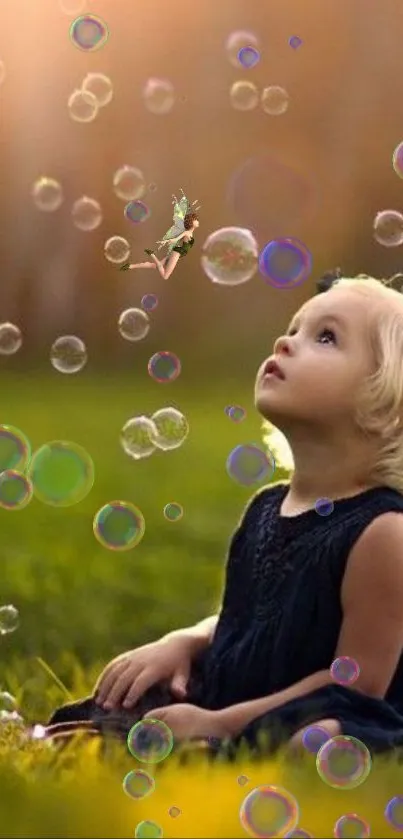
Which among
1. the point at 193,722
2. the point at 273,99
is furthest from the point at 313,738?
the point at 273,99

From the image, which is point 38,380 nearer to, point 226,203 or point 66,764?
point 226,203

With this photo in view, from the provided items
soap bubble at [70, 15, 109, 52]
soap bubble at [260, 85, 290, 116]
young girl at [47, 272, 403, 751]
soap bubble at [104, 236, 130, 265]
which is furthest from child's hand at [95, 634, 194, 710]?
soap bubble at [70, 15, 109, 52]

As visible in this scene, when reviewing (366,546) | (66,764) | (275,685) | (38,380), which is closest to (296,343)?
(366,546)

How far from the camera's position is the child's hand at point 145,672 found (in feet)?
5.96

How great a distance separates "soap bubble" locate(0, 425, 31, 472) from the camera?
2.09 m

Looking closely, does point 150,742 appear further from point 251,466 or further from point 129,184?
point 129,184

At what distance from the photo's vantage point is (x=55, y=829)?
1521mm

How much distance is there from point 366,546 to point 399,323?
31 cm

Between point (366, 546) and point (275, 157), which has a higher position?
point (275, 157)

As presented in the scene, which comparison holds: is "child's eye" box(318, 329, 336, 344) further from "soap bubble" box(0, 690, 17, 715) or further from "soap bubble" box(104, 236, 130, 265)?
"soap bubble" box(0, 690, 17, 715)

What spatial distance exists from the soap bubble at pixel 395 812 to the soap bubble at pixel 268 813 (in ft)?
0.37

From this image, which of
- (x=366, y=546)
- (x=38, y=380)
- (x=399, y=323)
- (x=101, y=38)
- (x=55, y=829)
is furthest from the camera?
(x=38, y=380)

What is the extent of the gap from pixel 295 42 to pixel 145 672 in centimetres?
142

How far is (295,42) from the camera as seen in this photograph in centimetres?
268
